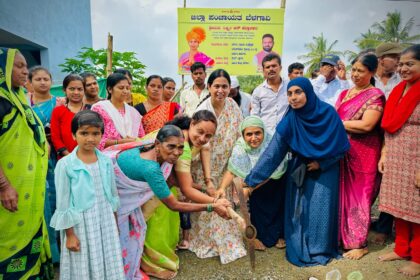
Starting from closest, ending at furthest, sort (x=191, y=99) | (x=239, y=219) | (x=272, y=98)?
(x=239, y=219)
(x=272, y=98)
(x=191, y=99)

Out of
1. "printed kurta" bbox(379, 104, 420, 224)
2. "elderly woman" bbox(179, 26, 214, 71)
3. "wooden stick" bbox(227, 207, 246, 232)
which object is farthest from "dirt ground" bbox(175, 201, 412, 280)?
"elderly woman" bbox(179, 26, 214, 71)

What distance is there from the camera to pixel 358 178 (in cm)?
309

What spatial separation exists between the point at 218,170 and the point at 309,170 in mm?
1006

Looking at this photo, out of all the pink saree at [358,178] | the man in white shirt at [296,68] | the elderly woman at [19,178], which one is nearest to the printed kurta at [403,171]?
the pink saree at [358,178]

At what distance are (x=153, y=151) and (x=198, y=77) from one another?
7.14 ft

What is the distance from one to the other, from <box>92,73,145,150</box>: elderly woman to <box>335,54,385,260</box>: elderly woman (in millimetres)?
2322

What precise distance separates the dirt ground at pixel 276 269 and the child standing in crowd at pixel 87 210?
0.94 m

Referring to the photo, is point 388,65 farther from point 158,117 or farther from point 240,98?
point 158,117

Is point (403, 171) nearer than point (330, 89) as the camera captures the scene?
Yes

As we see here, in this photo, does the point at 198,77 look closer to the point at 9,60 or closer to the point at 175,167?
the point at 175,167

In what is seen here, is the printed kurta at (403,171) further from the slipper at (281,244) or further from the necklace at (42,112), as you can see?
the necklace at (42,112)

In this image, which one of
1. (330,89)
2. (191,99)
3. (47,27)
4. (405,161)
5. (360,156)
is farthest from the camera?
(47,27)

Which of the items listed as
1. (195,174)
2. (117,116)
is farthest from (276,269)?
(117,116)

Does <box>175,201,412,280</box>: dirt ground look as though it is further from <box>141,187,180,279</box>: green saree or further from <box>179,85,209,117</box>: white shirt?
<box>179,85,209,117</box>: white shirt
